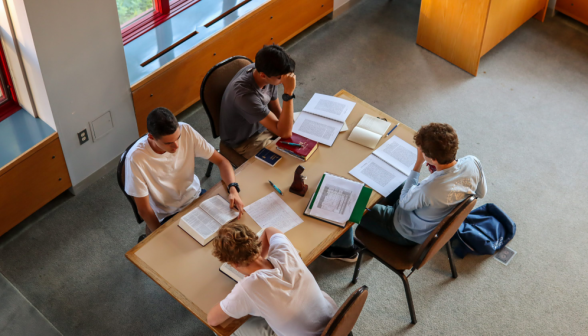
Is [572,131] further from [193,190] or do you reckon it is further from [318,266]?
[193,190]

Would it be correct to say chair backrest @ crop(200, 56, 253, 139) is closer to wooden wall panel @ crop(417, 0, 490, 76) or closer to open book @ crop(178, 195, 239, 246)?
open book @ crop(178, 195, 239, 246)

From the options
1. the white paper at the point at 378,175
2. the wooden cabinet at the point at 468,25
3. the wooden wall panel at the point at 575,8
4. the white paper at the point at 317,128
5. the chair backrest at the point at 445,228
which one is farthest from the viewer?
the wooden wall panel at the point at 575,8

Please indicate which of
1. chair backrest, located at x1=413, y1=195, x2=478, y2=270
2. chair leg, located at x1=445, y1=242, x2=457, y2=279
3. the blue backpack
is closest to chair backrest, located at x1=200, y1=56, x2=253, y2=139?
chair backrest, located at x1=413, y1=195, x2=478, y2=270

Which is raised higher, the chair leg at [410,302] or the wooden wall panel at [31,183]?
the wooden wall panel at [31,183]

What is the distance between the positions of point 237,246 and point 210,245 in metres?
0.39

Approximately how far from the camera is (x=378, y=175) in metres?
2.87

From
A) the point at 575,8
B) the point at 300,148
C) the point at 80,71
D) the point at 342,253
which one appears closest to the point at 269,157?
the point at 300,148

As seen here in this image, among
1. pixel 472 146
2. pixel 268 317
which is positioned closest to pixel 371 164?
pixel 268 317

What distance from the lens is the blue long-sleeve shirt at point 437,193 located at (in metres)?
2.59

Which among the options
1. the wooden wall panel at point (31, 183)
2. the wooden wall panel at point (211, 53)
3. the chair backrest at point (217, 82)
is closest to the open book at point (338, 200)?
the chair backrest at point (217, 82)

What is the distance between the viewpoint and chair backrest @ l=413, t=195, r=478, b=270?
2.50 metres

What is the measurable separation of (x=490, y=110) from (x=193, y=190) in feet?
8.61

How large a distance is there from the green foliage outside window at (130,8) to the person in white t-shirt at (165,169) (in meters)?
1.56

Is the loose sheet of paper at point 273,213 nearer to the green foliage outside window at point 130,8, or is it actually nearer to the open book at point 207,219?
the open book at point 207,219
